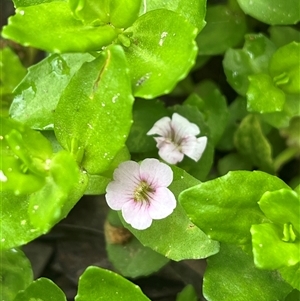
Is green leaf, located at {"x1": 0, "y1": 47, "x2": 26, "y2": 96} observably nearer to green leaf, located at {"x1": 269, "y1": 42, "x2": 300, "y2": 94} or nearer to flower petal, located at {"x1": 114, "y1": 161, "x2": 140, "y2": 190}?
flower petal, located at {"x1": 114, "y1": 161, "x2": 140, "y2": 190}

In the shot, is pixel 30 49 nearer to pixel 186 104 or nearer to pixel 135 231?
pixel 186 104

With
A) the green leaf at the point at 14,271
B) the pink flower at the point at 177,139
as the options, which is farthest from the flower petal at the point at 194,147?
the green leaf at the point at 14,271

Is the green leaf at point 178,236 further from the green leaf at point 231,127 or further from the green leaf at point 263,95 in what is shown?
the green leaf at point 231,127

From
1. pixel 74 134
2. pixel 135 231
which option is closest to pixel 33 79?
pixel 74 134

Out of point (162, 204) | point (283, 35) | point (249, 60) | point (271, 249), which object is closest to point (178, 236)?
point (162, 204)

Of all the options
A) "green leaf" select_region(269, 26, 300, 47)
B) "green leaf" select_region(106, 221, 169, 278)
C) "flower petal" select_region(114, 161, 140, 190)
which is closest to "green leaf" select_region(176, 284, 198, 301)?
"green leaf" select_region(106, 221, 169, 278)

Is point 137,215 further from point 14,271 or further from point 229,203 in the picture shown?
point 14,271
